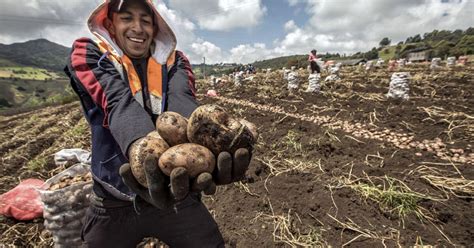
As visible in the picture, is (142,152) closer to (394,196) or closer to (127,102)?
(127,102)

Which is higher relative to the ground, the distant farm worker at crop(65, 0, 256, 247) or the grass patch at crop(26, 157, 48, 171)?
the distant farm worker at crop(65, 0, 256, 247)

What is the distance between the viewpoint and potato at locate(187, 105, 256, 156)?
1.15 metres

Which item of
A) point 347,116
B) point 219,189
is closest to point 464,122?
point 347,116

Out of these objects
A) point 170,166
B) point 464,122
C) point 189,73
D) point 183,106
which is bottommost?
point 464,122

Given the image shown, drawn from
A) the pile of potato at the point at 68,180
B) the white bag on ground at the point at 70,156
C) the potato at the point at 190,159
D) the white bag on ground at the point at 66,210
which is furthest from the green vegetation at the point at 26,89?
the potato at the point at 190,159

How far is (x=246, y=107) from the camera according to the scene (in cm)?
839

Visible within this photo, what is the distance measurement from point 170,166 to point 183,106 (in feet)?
1.61

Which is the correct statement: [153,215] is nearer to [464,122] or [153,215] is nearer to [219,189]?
[219,189]

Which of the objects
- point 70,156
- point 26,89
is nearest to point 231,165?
point 70,156

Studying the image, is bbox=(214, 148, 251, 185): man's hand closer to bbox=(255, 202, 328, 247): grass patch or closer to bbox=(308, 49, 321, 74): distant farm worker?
bbox=(255, 202, 328, 247): grass patch

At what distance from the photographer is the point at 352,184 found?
3.13 meters

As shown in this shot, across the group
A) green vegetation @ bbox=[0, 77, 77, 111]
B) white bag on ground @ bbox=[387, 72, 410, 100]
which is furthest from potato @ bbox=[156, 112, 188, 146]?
green vegetation @ bbox=[0, 77, 77, 111]

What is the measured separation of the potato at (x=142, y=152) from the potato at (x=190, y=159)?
6 cm

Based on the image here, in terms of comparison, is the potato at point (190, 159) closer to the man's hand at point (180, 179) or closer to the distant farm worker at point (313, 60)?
the man's hand at point (180, 179)
